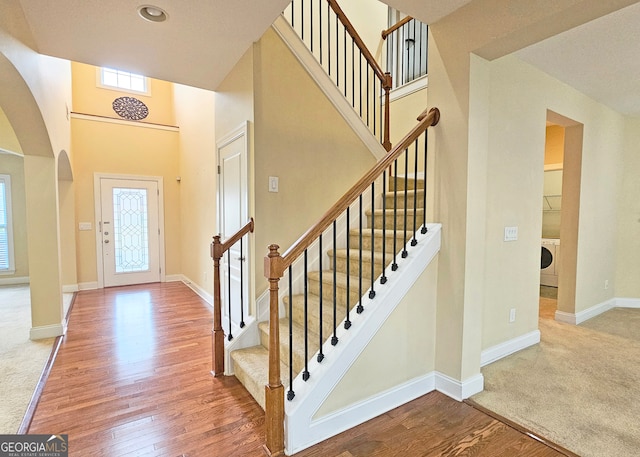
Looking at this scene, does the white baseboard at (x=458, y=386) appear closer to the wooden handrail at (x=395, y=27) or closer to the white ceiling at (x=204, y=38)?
the white ceiling at (x=204, y=38)

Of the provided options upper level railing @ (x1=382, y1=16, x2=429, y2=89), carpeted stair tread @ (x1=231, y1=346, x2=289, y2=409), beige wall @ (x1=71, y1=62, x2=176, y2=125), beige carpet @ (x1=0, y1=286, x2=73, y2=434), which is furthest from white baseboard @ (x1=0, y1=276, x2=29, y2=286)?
upper level railing @ (x1=382, y1=16, x2=429, y2=89)

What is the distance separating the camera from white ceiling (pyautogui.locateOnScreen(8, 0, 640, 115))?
2.16 m

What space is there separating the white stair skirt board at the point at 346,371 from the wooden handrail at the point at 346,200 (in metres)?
0.58

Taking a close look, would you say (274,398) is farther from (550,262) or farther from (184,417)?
(550,262)

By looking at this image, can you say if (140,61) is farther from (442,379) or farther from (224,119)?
(442,379)

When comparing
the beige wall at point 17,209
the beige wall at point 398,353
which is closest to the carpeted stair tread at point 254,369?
the beige wall at point 398,353

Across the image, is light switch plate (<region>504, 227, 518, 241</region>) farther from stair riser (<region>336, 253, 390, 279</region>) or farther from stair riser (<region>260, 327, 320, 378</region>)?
stair riser (<region>260, 327, 320, 378</region>)

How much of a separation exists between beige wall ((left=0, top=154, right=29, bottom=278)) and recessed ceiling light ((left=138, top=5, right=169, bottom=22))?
6149 mm

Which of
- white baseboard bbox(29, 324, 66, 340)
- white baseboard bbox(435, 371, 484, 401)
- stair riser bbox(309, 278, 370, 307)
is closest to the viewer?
white baseboard bbox(435, 371, 484, 401)

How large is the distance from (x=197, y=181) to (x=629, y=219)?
20.8 feet

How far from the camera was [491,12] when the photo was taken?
1.94m

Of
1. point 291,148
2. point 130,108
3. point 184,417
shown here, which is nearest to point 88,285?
point 130,108

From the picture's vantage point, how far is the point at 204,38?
2.57 metres

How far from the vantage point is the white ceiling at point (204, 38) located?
2162mm
